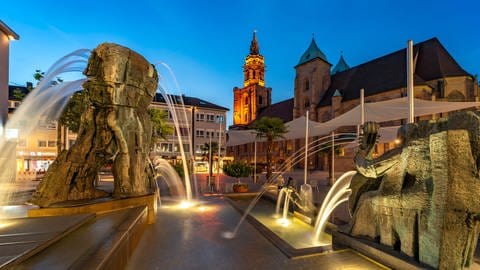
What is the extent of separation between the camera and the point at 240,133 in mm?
32750

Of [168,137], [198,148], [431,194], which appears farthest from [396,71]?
[431,194]

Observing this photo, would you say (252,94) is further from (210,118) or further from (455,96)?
(455,96)

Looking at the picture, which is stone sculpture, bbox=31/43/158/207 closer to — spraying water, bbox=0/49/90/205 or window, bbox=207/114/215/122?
spraying water, bbox=0/49/90/205

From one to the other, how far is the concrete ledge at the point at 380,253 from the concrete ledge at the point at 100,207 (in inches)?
227

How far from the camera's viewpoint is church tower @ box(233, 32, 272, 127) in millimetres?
78188

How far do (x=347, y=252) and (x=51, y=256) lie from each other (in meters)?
5.29

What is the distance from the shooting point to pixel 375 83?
4006 cm

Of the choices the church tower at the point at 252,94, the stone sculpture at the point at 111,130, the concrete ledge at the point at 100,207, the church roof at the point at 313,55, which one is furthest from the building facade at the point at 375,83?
the stone sculpture at the point at 111,130

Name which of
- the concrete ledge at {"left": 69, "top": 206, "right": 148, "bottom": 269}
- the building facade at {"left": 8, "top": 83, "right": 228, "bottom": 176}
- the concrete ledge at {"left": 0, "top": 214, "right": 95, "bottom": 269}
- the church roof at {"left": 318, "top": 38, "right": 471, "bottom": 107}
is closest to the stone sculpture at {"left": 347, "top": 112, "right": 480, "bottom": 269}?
the concrete ledge at {"left": 69, "top": 206, "right": 148, "bottom": 269}

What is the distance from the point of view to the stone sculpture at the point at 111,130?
7.26 m

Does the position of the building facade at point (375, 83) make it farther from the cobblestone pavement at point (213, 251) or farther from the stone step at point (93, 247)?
the stone step at point (93, 247)

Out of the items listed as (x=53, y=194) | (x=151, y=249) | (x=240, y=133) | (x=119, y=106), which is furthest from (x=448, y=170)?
(x=240, y=133)

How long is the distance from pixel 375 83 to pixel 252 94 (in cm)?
4345

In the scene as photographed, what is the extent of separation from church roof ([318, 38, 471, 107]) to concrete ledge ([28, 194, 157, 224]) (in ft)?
128
